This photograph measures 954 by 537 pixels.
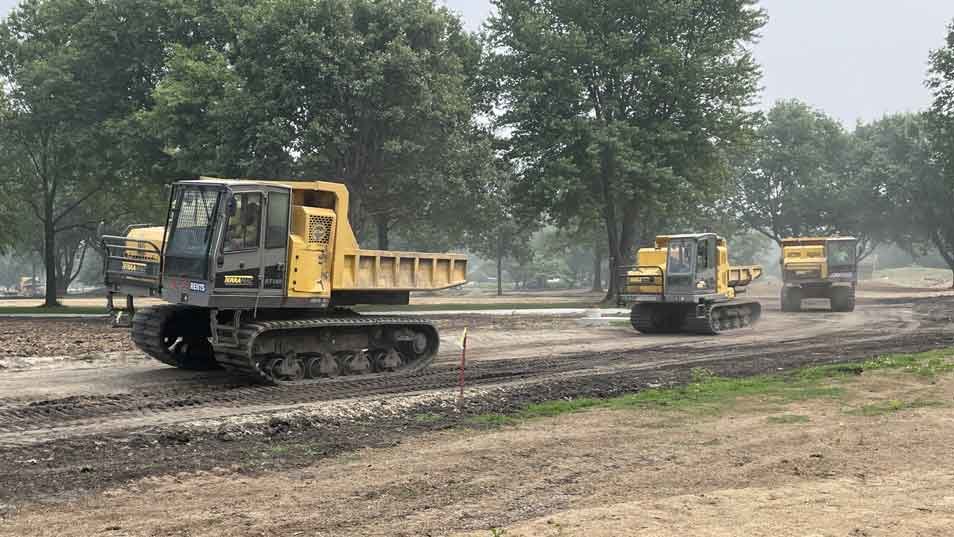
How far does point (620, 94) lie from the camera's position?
133 feet

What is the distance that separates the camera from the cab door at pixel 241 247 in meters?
14.1

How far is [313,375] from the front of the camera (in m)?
15.5

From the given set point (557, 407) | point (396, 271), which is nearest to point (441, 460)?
point (557, 407)

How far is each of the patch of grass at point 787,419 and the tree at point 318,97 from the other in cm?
2350

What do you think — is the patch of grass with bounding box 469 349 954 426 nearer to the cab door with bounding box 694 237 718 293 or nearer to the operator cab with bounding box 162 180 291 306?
the operator cab with bounding box 162 180 291 306

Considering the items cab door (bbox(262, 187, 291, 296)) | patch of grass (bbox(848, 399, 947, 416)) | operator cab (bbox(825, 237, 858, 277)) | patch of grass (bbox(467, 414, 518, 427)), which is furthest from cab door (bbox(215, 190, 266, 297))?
operator cab (bbox(825, 237, 858, 277))

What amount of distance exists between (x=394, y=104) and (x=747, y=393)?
927 inches

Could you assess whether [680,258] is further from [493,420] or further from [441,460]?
[441,460]

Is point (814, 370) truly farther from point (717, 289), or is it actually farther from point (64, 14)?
point (64, 14)

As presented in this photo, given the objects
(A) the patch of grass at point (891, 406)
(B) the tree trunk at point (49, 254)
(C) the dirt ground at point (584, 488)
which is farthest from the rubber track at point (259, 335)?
(B) the tree trunk at point (49, 254)

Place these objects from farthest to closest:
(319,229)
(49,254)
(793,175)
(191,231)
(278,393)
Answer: (793,175) → (49,254) → (319,229) → (191,231) → (278,393)

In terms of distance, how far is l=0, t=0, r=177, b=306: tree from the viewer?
3522 centimetres

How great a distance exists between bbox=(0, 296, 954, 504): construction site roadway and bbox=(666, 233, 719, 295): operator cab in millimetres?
1705

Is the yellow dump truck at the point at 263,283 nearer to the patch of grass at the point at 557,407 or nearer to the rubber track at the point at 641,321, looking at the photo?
the patch of grass at the point at 557,407
